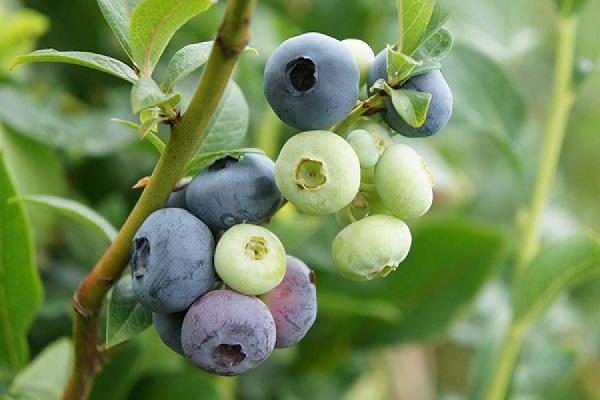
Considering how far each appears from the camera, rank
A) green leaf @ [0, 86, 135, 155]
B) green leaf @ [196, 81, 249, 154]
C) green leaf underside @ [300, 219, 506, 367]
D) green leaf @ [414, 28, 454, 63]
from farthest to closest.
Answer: green leaf underside @ [300, 219, 506, 367]
green leaf @ [0, 86, 135, 155]
green leaf @ [196, 81, 249, 154]
green leaf @ [414, 28, 454, 63]

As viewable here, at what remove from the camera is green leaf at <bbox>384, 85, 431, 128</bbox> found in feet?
1.89

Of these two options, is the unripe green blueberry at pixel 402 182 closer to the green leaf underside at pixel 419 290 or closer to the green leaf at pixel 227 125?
the green leaf at pixel 227 125

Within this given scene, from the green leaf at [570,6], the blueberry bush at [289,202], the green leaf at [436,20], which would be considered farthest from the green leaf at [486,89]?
the green leaf at [436,20]

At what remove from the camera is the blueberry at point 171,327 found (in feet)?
2.05

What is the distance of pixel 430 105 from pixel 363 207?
9 cm

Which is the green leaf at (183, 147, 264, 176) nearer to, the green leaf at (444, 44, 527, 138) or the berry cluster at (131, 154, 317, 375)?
the berry cluster at (131, 154, 317, 375)

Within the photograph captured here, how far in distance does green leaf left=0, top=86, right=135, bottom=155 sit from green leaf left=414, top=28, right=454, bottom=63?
0.68m

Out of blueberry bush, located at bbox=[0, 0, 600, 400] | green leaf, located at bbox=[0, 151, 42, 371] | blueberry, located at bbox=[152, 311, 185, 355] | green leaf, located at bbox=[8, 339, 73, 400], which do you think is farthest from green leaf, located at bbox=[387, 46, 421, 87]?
green leaf, located at bbox=[8, 339, 73, 400]

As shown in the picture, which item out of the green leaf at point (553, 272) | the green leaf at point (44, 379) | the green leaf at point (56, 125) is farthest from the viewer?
the green leaf at point (56, 125)

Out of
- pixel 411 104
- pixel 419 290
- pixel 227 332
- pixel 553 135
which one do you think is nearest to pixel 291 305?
pixel 227 332

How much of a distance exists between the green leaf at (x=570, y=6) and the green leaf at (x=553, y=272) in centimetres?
35

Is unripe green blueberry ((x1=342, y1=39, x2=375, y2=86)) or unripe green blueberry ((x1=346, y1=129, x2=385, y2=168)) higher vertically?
unripe green blueberry ((x1=342, y1=39, x2=375, y2=86))

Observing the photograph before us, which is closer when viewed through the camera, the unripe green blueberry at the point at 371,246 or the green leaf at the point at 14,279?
the unripe green blueberry at the point at 371,246

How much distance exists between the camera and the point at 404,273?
1.39 metres
